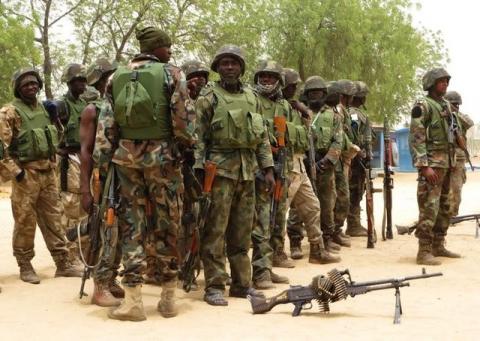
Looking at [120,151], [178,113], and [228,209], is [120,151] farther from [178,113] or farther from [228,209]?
[228,209]

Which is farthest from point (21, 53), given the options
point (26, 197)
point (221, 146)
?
point (221, 146)

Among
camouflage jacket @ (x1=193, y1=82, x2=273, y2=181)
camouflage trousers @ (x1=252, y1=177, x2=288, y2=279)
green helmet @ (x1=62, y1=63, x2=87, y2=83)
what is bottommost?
camouflage trousers @ (x1=252, y1=177, x2=288, y2=279)

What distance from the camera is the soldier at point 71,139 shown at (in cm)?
720

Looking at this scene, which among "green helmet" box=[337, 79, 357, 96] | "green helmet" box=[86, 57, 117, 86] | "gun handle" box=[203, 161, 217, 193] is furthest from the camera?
"green helmet" box=[337, 79, 357, 96]

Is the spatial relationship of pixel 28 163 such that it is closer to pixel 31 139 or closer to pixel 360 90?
pixel 31 139

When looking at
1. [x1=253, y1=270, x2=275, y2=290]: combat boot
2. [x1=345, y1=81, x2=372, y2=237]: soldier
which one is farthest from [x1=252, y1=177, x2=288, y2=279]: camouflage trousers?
[x1=345, y1=81, x2=372, y2=237]: soldier

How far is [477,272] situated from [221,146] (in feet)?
11.7

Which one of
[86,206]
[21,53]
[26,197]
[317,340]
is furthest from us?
[21,53]

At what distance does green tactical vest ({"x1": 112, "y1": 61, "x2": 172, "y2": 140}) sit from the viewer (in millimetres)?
5125

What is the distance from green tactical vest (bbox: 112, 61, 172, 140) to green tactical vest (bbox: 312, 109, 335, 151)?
4.07 meters

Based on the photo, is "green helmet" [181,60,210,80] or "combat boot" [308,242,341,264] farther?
"combat boot" [308,242,341,264]

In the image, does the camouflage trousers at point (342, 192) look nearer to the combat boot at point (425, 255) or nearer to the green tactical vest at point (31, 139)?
the combat boot at point (425, 255)

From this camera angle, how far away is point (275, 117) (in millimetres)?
7297

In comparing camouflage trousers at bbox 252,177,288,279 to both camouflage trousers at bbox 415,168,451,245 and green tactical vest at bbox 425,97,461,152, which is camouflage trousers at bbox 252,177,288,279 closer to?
camouflage trousers at bbox 415,168,451,245
